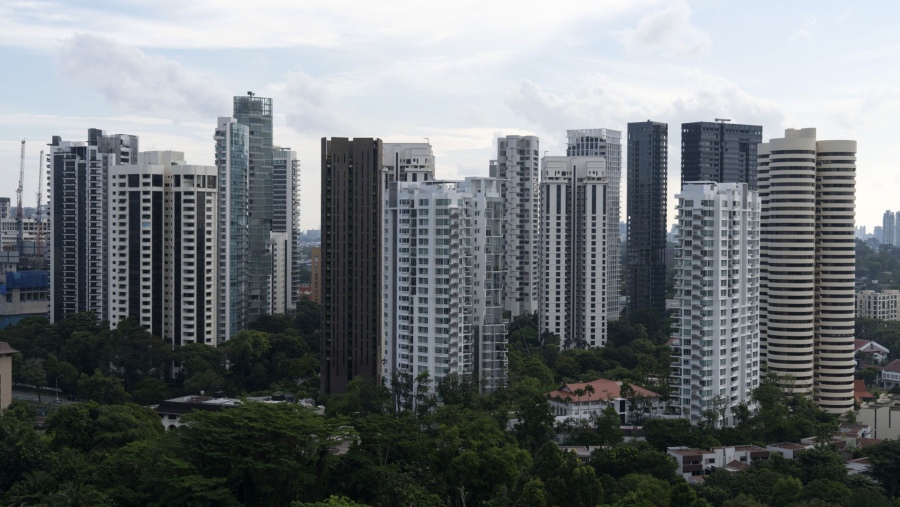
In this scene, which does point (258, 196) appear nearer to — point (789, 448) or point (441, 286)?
point (441, 286)

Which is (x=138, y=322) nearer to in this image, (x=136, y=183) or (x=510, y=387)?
(x=136, y=183)

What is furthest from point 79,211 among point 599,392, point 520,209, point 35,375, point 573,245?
point 599,392

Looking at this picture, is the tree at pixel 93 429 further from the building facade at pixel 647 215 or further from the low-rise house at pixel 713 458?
the building facade at pixel 647 215

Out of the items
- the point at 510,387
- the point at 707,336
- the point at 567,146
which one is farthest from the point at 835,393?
the point at 567,146

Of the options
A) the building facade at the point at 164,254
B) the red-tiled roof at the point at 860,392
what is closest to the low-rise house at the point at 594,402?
the red-tiled roof at the point at 860,392

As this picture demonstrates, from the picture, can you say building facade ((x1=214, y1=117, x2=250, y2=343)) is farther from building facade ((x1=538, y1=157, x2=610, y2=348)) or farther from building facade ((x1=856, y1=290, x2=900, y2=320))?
building facade ((x1=856, y1=290, x2=900, y2=320))

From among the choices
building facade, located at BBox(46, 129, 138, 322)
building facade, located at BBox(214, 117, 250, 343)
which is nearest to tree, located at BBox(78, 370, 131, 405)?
building facade, located at BBox(214, 117, 250, 343)
